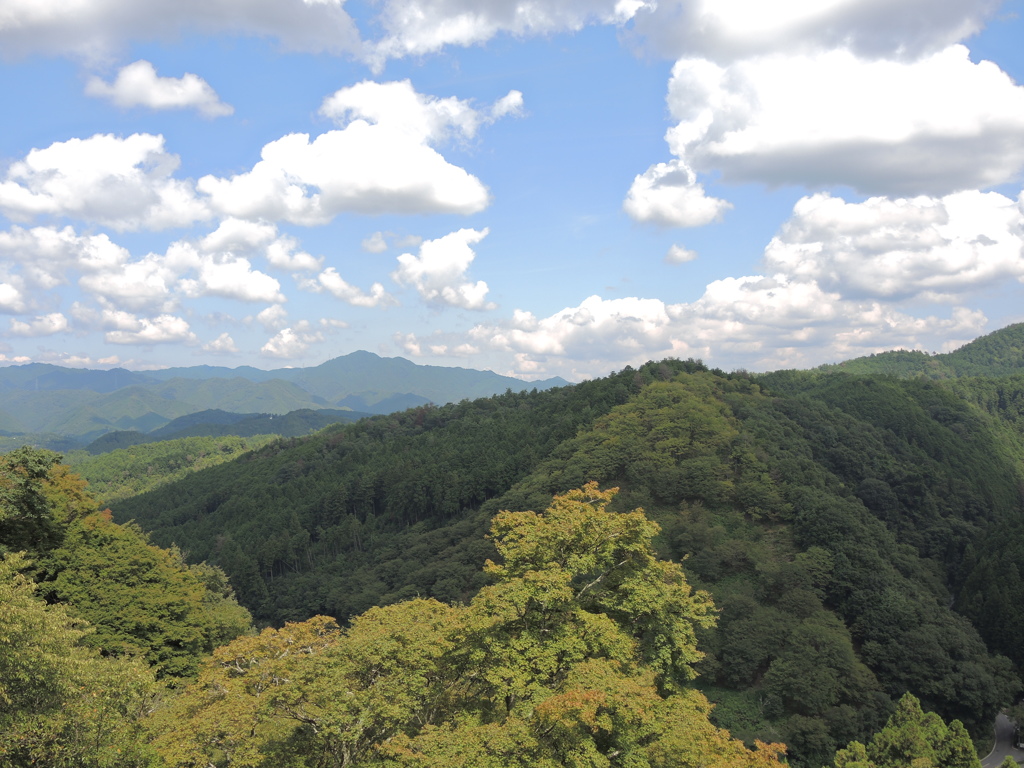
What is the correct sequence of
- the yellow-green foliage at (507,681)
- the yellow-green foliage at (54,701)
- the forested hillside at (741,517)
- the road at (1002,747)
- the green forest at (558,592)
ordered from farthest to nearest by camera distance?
the road at (1002,747), the forested hillside at (741,517), the green forest at (558,592), the yellow-green foliage at (507,681), the yellow-green foliage at (54,701)

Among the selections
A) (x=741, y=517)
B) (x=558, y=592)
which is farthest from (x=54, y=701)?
(x=741, y=517)

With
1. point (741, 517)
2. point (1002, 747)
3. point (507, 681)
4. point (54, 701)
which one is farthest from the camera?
point (741, 517)

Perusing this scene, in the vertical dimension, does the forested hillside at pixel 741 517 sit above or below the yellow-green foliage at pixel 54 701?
below

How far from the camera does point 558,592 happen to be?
19.2m

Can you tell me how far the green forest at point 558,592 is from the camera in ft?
53.1

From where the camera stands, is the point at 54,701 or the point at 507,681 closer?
the point at 54,701

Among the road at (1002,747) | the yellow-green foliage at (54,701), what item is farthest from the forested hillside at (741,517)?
the yellow-green foliage at (54,701)

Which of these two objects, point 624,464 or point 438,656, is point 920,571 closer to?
point 624,464

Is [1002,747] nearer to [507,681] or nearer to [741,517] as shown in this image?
[741,517]

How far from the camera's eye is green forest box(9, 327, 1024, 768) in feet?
53.1

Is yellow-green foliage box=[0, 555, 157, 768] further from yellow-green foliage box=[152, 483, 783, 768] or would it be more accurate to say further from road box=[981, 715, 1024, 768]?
road box=[981, 715, 1024, 768]

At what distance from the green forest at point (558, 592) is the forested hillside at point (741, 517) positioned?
1.31ft

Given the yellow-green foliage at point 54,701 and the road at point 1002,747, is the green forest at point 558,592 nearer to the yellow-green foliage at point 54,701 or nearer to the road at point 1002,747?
the yellow-green foliage at point 54,701

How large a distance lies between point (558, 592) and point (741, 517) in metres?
57.6
